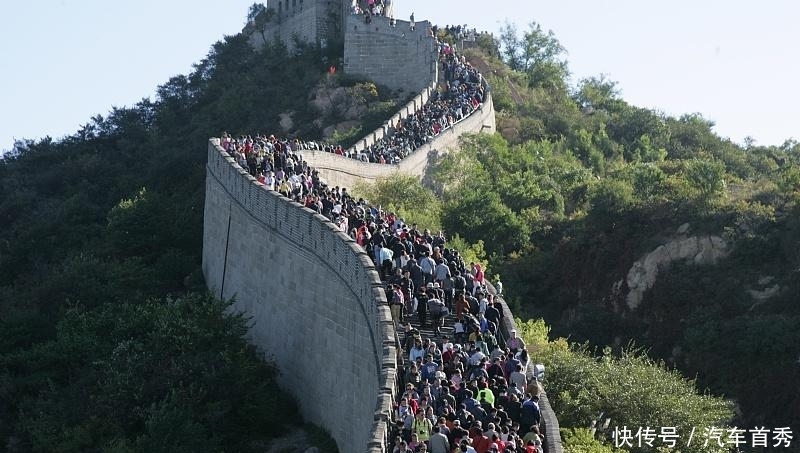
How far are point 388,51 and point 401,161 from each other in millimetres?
17892

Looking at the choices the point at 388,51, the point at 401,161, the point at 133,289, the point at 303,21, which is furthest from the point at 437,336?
the point at 303,21

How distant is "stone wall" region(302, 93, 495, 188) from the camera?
1802 inches

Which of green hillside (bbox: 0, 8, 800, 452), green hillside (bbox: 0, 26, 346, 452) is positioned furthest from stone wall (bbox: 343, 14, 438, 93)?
green hillside (bbox: 0, 26, 346, 452)

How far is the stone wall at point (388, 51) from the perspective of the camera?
212 feet

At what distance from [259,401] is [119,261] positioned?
49.9 ft

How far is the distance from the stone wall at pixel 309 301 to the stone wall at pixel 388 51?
896 inches

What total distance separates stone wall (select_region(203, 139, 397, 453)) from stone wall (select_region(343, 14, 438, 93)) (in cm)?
2277

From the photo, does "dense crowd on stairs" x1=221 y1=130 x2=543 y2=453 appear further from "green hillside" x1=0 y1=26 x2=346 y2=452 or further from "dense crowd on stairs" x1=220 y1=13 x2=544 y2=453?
"green hillside" x1=0 y1=26 x2=346 y2=452

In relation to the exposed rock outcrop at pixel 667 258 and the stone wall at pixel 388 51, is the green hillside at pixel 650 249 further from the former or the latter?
the stone wall at pixel 388 51

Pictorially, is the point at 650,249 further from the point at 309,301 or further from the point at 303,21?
the point at 303,21

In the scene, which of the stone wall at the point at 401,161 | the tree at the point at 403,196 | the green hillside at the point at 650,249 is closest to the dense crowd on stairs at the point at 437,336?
the stone wall at the point at 401,161

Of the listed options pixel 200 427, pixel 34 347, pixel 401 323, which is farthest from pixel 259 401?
pixel 34 347

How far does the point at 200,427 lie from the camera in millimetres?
32844

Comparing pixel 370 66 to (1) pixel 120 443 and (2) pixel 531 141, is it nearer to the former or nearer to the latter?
(2) pixel 531 141
